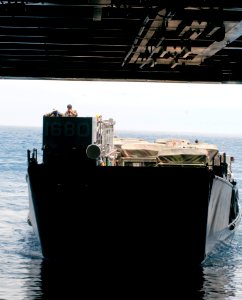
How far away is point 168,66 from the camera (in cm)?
2588

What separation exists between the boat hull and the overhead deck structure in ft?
13.2

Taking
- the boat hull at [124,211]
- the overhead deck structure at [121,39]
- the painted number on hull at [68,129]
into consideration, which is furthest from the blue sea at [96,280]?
the overhead deck structure at [121,39]

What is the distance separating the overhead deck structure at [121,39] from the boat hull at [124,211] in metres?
4.02

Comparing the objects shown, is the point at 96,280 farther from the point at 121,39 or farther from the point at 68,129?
the point at 121,39

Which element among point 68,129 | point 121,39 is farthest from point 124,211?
point 121,39

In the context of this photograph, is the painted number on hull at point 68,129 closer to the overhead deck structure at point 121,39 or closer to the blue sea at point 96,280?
the overhead deck structure at point 121,39

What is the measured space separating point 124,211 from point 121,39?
5.27m

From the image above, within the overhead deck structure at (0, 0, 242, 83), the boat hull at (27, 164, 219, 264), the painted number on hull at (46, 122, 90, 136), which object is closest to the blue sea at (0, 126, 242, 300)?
the boat hull at (27, 164, 219, 264)

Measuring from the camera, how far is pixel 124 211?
63.8ft

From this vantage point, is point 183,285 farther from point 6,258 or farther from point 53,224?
point 6,258

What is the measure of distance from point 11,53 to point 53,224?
6286 millimetres

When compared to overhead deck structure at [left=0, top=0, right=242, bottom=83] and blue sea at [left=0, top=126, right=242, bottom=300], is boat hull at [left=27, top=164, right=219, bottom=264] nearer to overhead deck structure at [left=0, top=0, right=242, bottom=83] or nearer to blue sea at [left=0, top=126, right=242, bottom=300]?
blue sea at [left=0, top=126, right=242, bottom=300]

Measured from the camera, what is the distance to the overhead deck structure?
14.4m

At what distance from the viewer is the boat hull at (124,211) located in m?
19.3
